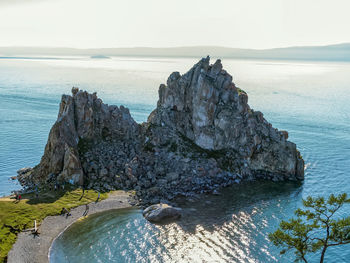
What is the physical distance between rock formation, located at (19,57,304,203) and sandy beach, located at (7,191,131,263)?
679 cm

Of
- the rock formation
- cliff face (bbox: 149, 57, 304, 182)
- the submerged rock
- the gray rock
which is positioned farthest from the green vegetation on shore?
cliff face (bbox: 149, 57, 304, 182)

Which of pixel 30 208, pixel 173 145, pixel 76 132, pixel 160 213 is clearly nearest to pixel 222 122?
pixel 173 145

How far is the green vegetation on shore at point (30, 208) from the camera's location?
67.8 meters

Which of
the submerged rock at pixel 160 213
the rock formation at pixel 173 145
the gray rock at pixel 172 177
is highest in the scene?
the rock formation at pixel 173 145

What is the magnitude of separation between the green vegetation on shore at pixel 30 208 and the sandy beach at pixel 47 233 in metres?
1.41

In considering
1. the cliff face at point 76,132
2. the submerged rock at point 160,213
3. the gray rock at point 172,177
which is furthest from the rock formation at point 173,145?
the submerged rock at point 160,213

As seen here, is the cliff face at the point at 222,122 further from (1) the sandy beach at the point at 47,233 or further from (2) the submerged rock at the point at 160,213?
(1) the sandy beach at the point at 47,233

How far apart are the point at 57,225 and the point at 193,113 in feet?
190

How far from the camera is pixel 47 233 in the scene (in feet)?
235

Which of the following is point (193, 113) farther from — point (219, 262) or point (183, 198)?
point (219, 262)

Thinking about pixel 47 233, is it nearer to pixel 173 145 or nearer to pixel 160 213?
pixel 160 213

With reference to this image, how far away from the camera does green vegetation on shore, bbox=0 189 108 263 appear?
223 feet

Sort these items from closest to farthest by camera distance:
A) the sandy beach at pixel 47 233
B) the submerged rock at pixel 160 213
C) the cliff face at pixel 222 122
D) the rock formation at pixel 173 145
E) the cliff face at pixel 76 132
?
the sandy beach at pixel 47 233, the submerged rock at pixel 160 213, the cliff face at pixel 76 132, the rock formation at pixel 173 145, the cliff face at pixel 222 122

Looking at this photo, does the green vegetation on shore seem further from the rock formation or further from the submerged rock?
the submerged rock
